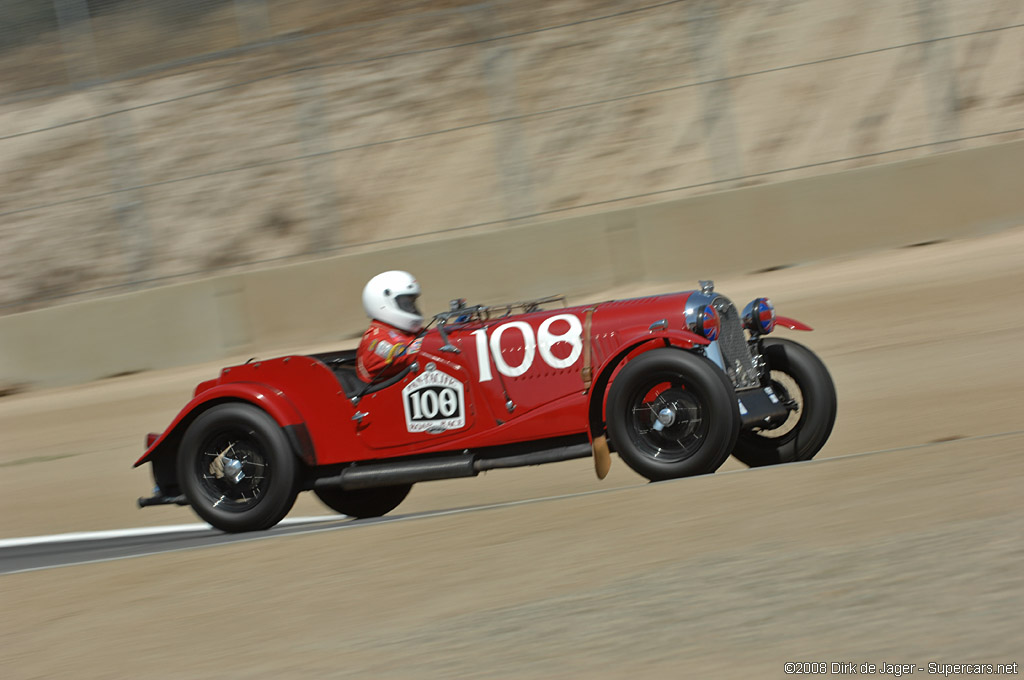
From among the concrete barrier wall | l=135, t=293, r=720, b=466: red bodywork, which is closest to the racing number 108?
l=135, t=293, r=720, b=466: red bodywork

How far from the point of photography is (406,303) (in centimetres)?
756

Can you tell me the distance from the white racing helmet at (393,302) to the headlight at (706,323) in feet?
5.79

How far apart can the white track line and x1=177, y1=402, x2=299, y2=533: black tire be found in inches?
36.2

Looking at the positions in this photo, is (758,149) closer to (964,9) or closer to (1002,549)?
(964,9)

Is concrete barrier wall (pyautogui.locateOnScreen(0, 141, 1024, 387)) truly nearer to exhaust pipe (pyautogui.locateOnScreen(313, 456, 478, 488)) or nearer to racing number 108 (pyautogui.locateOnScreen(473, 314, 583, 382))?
exhaust pipe (pyautogui.locateOnScreen(313, 456, 478, 488))

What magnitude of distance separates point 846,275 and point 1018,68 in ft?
24.1

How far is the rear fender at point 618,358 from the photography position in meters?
6.58

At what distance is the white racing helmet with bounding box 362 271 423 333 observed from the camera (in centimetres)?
748

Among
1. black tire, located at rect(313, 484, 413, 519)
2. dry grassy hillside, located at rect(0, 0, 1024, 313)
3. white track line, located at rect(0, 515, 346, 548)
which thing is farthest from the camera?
dry grassy hillside, located at rect(0, 0, 1024, 313)

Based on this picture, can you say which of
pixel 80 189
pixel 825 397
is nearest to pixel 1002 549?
pixel 825 397

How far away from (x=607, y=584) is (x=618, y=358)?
2.23m

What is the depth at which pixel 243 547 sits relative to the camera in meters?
6.29

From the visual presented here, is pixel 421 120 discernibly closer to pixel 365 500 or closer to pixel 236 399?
pixel 365 500

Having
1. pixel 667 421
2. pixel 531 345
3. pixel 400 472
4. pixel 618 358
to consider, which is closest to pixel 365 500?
pixel 400 472
